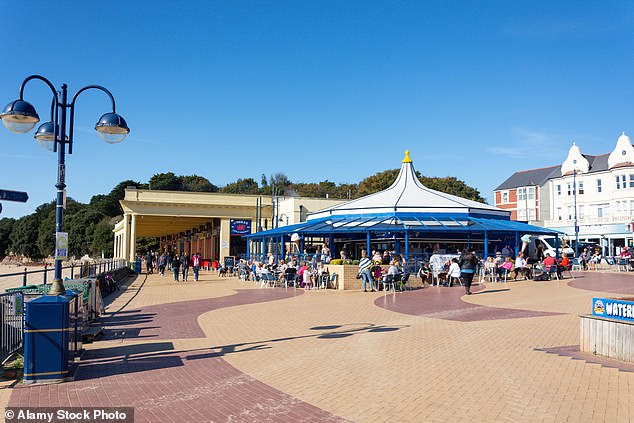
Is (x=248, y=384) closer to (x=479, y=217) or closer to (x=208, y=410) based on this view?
(x=208, y=410)

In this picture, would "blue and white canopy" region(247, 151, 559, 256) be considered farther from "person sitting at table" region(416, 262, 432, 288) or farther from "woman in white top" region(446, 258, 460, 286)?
"woman in white top" region(446, 258, 460, 286)

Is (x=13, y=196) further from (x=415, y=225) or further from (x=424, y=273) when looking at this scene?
(x=415, y=225)

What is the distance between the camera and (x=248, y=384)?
24.2 feet

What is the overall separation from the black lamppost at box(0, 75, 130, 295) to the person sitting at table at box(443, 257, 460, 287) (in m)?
15.3

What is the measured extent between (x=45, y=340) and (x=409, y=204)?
82.2ft

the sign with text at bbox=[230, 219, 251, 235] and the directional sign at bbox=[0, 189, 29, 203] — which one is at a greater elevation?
the sign with text at bbox=[230, 219, 251, 235]

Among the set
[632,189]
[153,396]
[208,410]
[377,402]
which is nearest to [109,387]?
[153,396]

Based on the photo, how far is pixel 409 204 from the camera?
30.7 metres

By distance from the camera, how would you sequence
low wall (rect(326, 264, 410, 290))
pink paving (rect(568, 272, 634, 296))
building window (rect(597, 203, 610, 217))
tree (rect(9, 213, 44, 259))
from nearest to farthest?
pink paving (rect(568, 272, 634, 296)), low wall (rect(326, 264, 410, 290)), building window (rect(597, 203, 610, 217)), tree (rect(9, 213, 44, 259))

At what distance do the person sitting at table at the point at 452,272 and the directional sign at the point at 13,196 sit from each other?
16.8 meters

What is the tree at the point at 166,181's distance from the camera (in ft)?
344

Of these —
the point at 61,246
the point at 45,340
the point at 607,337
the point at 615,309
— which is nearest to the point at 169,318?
the point at 61,246

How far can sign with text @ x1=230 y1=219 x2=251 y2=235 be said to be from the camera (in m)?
46.2

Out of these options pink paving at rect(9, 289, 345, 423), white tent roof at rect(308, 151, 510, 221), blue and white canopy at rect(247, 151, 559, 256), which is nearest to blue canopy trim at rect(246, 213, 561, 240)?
blue and white canopy at rect(247, 151, 559, 256)
